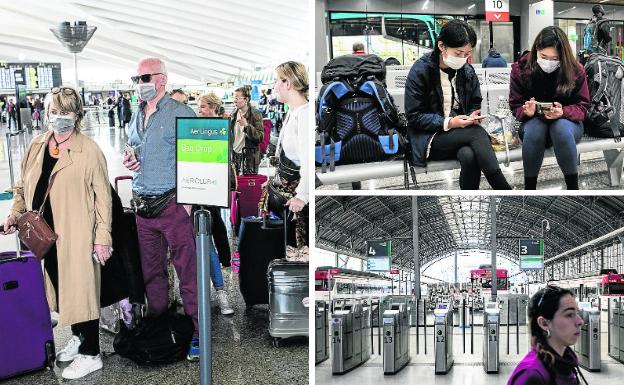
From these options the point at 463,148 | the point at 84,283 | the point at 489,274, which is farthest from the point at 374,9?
the point at 84,283

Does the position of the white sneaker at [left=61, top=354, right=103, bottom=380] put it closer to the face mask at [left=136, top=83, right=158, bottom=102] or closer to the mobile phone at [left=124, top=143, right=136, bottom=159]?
the mobile phone at [left=124, top=143, right=136, bottom=159]

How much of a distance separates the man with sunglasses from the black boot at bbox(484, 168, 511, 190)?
2518mm

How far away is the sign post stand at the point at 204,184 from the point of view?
3.68 m

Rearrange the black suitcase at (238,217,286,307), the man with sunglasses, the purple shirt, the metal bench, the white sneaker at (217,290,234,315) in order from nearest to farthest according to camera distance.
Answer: the purple shirt, the metal bench, the man with sunglasses, the black suitcase at (238,217,286,307), the white sneaker at (217,290,234,315)

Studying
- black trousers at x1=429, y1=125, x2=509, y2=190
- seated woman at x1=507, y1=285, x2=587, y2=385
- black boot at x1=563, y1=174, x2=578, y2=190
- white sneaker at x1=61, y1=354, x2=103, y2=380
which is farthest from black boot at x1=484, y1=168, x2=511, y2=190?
white sneaker at x1=61, y1=354, x2=103, y2=380

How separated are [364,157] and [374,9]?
65cm

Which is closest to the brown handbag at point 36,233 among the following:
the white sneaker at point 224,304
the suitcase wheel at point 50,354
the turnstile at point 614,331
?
the suitcase wheel at point 50,354

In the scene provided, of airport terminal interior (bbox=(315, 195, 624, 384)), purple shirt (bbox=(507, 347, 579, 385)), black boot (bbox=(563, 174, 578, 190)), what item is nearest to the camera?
purple shirt (bbox=(507, 347, 579, 385))

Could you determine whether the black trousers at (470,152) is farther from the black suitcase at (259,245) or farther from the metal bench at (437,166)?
the black suitcase at (259,245)

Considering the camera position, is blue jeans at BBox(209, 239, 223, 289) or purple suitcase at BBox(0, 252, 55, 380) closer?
purple suitcase at BBox(0, 252, 55, 380)

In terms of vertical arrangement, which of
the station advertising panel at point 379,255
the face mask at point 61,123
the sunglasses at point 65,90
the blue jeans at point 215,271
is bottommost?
the blue jeans at point 215,271

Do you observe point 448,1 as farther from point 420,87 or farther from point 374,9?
point 420,87

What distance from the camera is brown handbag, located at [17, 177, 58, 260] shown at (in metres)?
4.36

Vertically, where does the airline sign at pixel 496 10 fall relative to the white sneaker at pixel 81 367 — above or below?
above
